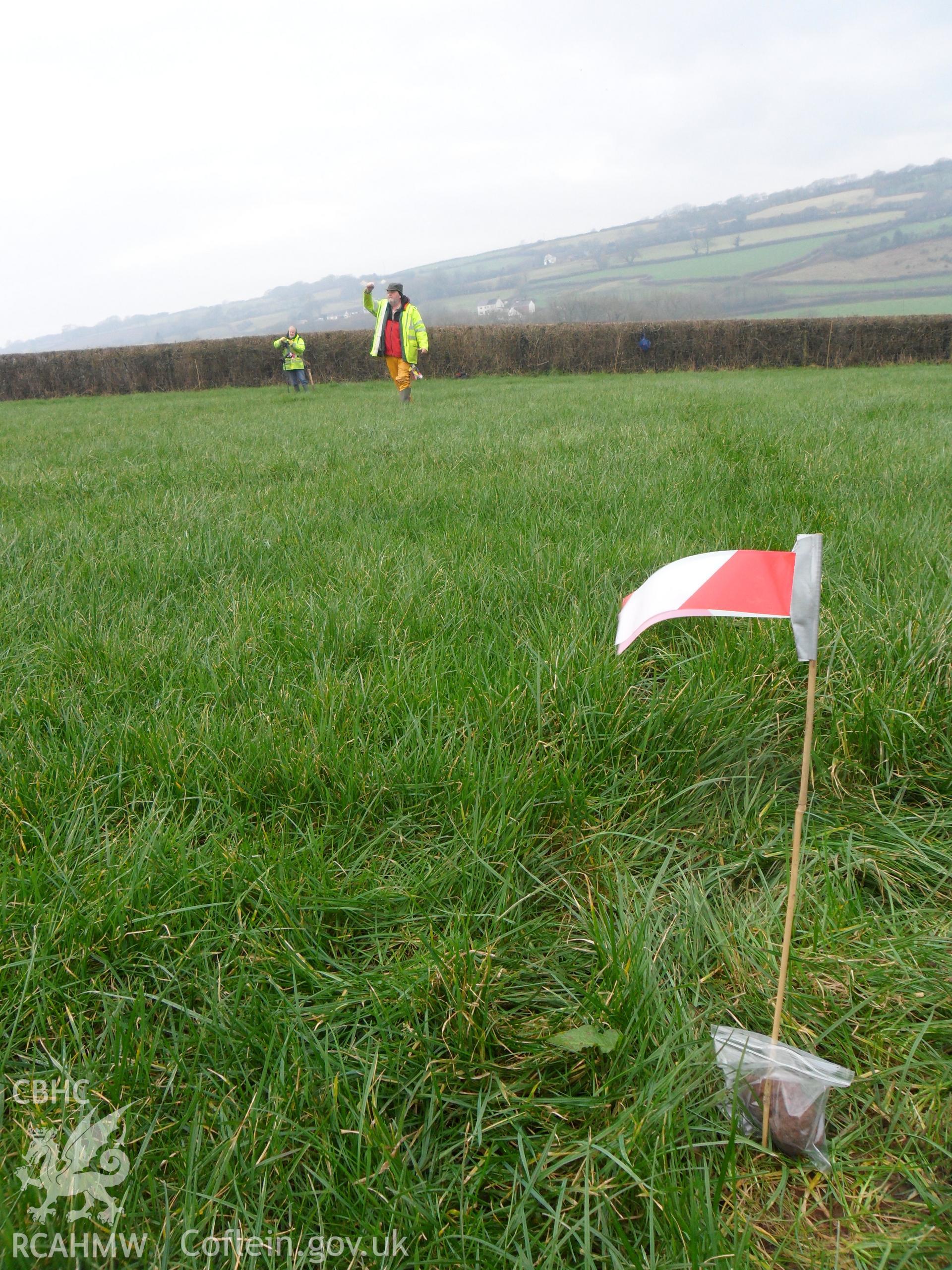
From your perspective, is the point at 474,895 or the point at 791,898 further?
the point at 474,895

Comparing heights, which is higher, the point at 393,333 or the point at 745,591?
the point at 393,333

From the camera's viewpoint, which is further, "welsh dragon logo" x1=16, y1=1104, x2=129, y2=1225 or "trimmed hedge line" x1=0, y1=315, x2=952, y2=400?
"trimmed hedge line" x1=0, y1=315, x2=952, y2=400

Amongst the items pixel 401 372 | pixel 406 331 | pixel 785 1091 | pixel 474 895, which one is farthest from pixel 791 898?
pixel 401 372

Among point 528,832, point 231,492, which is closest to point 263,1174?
point 528,832

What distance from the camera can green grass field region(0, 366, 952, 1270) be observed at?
0.84 meters

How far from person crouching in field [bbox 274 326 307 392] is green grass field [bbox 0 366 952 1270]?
1818cm

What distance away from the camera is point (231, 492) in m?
4.27

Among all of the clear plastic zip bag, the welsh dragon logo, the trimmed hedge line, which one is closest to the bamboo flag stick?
the clear plastic zip bag

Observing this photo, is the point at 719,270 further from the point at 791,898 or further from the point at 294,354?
the point at 791,898

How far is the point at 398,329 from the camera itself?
11664 millimetres

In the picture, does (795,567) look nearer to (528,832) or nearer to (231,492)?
(528,832)

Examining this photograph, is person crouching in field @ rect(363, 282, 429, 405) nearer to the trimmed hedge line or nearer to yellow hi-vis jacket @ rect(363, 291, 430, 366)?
yellow hi-vis jacket @ rect(363, 291, 430, 366)

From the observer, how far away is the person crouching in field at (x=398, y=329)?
37.8ft

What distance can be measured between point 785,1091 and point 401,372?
40.8 feet
